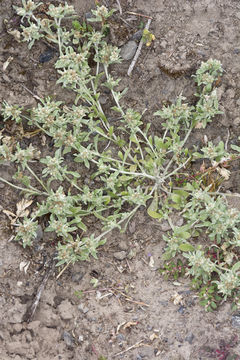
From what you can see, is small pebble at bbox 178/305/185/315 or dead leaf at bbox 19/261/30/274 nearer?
small pebble at bbox 178/305/185/315

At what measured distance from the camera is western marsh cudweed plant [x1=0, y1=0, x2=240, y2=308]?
15.9ft

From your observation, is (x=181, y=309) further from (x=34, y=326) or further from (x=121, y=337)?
(x=34, y=326)

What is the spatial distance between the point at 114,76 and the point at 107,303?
8.59 feet

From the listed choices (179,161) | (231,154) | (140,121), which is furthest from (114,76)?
(231,154)

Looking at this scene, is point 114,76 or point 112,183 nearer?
point 112,183

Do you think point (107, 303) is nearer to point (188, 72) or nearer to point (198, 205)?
point (198, 205)

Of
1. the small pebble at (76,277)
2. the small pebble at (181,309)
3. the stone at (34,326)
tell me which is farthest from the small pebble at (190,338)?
the stone at (34,326)

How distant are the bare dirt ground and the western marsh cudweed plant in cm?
17

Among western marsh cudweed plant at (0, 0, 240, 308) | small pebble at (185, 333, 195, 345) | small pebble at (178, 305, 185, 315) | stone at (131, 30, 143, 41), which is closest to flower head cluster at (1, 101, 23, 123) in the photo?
western marsh cudweed plant at (0, 0, 240, 308)

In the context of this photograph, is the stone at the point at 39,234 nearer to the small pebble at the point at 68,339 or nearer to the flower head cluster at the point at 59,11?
the small pebble at the point at 68,339

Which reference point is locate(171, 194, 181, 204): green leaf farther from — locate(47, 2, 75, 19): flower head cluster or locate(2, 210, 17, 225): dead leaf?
locate(47, 2, 75, 19): flower head cluster

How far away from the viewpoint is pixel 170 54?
17.2 feet

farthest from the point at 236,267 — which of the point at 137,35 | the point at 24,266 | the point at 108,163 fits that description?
the point at 137,35

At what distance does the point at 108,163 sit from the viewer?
532 centimetres
